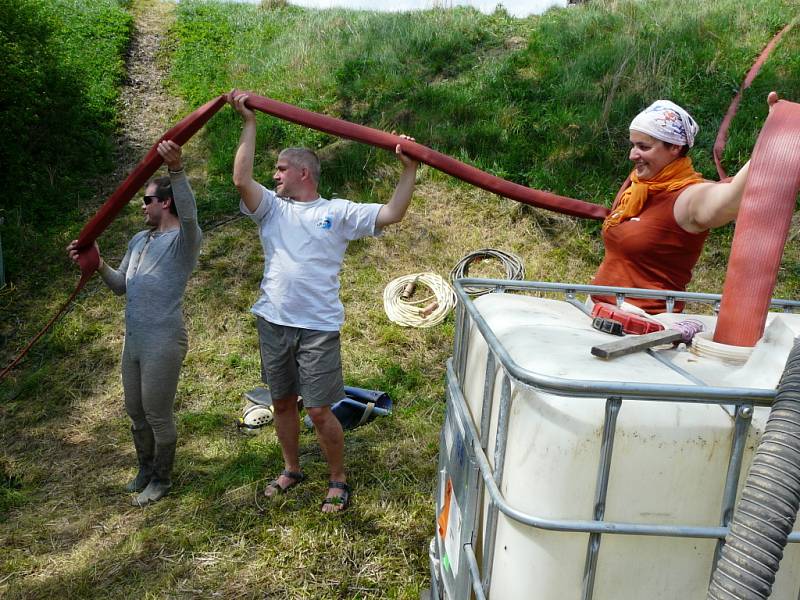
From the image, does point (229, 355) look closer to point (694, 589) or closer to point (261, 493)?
point (261, 493)

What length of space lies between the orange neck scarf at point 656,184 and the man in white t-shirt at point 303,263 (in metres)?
1.01

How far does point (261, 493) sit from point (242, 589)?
2.57 feet

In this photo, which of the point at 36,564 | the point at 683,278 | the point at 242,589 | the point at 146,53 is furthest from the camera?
the point at 146,53

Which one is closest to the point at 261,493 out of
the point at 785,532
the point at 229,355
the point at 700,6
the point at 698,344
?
the point at 229,355

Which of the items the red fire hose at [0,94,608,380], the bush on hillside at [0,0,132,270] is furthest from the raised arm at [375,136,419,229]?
the bush on hillside at [0,0,132,270]

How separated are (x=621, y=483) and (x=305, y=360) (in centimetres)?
215

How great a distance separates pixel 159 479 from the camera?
380cm

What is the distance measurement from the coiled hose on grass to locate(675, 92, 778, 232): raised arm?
1.11 meters

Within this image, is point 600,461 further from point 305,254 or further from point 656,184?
point 305,254

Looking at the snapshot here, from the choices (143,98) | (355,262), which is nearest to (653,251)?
(355,262)

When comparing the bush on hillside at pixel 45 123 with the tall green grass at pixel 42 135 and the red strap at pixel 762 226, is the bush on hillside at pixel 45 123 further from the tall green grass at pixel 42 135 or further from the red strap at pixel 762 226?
the red strap at pixel 762 226

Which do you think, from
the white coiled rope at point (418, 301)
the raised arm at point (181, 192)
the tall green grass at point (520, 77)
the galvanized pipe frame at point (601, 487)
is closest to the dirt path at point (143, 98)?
the tall green grass at point (520, 77)

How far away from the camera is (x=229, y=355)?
586 cm

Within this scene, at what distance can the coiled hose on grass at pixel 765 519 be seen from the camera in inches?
45.3
